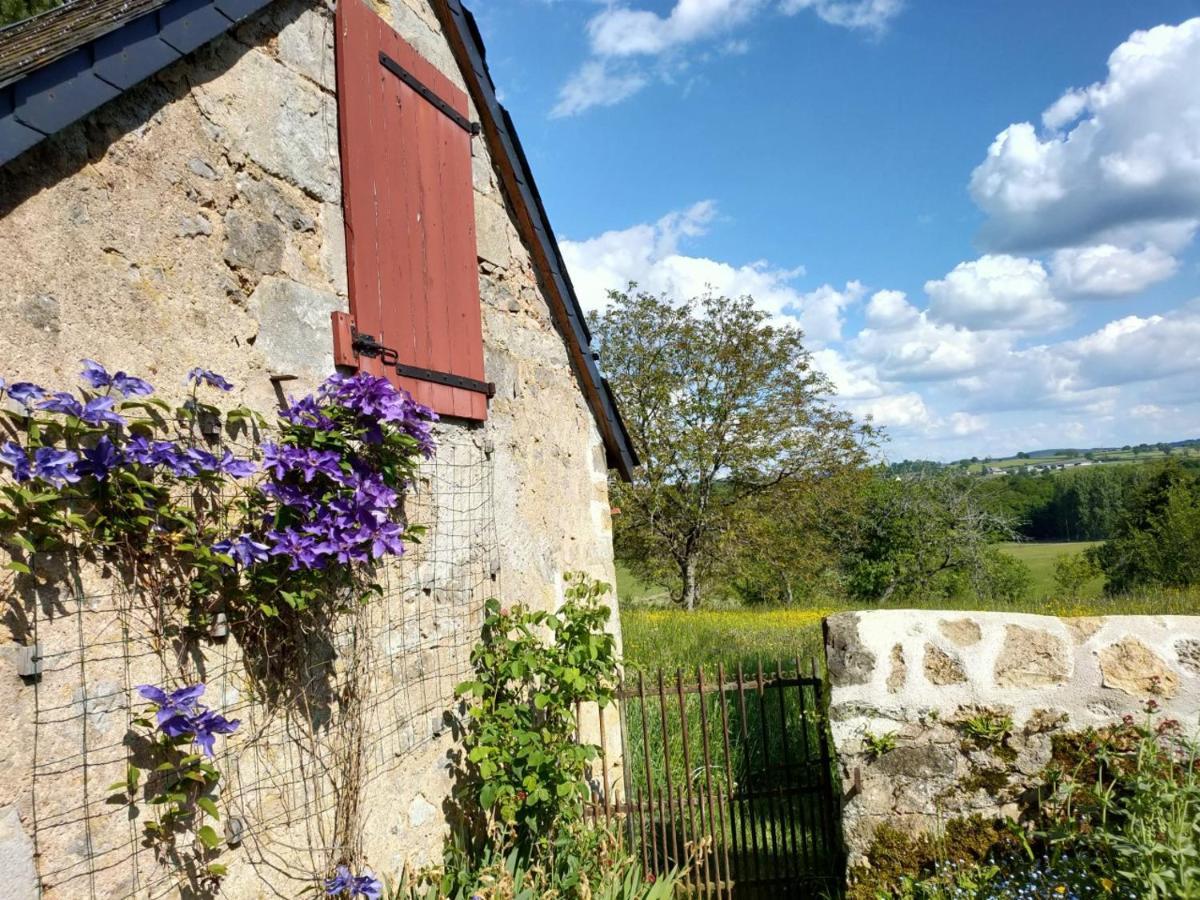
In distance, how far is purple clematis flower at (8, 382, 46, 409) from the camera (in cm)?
Result: 181

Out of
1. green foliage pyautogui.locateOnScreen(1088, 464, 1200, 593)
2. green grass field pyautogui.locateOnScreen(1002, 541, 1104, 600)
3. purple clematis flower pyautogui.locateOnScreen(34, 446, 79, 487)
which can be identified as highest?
purple clematis flower pyautogui.locateOnScreen(34, 446, 79, 487)

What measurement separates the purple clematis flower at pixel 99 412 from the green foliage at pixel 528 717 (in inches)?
76.4

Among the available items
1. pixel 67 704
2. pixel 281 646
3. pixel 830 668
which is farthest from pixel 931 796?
pixel 67 704

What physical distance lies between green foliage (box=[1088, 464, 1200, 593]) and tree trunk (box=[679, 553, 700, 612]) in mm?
14304

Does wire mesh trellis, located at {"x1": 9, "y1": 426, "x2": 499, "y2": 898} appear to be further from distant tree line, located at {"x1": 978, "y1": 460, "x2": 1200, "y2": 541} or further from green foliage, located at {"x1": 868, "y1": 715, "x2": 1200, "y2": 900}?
distant tree line, located at {"x1": 978, "y1": 460, "x2": 1200, "y2": 541}

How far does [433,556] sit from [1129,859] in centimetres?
301

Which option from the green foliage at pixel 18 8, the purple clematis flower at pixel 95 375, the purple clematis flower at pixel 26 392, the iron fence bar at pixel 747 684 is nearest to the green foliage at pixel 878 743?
the iron fence bar at pixel 747 684

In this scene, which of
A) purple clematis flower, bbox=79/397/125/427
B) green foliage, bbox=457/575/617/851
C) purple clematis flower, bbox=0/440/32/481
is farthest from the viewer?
green foliage, bbox=457/575/617/851

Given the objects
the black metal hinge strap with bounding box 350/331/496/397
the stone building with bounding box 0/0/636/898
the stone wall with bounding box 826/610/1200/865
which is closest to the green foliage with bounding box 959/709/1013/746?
the stone wall with bounding box 826/610/1200/865

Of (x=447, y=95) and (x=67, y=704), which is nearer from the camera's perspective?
(x=67, y=704)

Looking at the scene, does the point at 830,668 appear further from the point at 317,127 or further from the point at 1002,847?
the point at 317,127

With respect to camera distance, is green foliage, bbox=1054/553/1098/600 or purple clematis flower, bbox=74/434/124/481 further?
green foliage, bbox=1054/553/1098/600

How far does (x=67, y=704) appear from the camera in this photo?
196 cm

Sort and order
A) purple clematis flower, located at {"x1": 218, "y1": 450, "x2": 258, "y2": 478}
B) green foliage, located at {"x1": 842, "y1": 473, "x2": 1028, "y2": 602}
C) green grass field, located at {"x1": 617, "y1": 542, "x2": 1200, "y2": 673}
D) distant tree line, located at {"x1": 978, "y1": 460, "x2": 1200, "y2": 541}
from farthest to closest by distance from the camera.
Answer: distant tree line, located at {"x1": 978, "y1": 460, "x2": 1200, "y2": 541} → green foliage, located at {"x1": 842, "y1": 473, "x2": 1028, "y2": 602} → green grass field, located at {"x1": 617, "y1": 542, "x2": 1200, "y2": 673} → purple clematis flower, located at {"x1": 218, "y1": 450, "x2": 258, "y2": 478}
